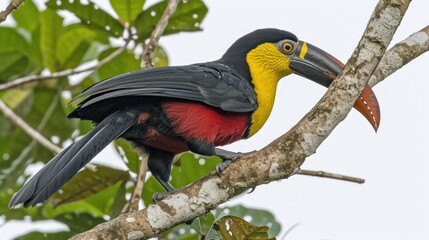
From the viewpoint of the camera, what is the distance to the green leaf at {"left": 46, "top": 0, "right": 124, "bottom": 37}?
537cm

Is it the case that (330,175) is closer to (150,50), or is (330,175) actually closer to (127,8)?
(150,50)

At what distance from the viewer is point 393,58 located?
173 inches

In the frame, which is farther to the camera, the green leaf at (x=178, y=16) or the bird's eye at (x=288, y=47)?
the green leaf at (x=178, y=16)

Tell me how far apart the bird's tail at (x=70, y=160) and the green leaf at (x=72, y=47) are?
167 centimetres

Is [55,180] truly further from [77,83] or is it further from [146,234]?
[77,83]

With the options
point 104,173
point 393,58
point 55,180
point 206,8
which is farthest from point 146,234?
point 206,8

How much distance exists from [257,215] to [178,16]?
50.4 inches

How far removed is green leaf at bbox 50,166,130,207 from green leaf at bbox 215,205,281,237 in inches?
21.6

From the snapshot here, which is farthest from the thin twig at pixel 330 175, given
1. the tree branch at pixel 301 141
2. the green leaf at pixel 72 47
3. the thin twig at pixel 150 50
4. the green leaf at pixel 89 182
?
the green leaf at pixel 72 47

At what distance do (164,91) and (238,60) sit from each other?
76cm

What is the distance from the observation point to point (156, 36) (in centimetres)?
505

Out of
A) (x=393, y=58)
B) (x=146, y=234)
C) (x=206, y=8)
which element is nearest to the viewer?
(x=146, y=234)

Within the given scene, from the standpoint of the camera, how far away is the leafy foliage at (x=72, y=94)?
492cm

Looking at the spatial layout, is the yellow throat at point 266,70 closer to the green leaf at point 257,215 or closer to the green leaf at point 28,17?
the green leaf at point 257,215
